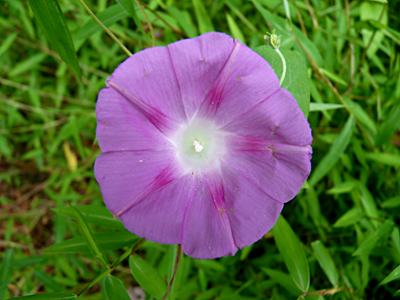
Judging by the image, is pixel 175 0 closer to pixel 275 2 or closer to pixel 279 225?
pixel 275 2

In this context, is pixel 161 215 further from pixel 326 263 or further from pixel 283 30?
pixel 283 30

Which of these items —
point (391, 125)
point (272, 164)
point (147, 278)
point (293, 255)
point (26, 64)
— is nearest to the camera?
point (272, 164)

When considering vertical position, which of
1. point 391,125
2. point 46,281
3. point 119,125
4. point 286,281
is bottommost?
point 46,281

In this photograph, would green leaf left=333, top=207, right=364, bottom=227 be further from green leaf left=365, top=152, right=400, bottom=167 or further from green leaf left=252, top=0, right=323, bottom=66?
green leaf left=252, top=0, right=323, bottom=66

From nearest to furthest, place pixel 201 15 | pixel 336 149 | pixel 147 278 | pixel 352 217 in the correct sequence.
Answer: pixel 147 278, pixel 336 149, pixel 352 217, pixel 201 15

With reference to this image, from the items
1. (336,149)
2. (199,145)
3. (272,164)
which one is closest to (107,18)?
(199,145)
